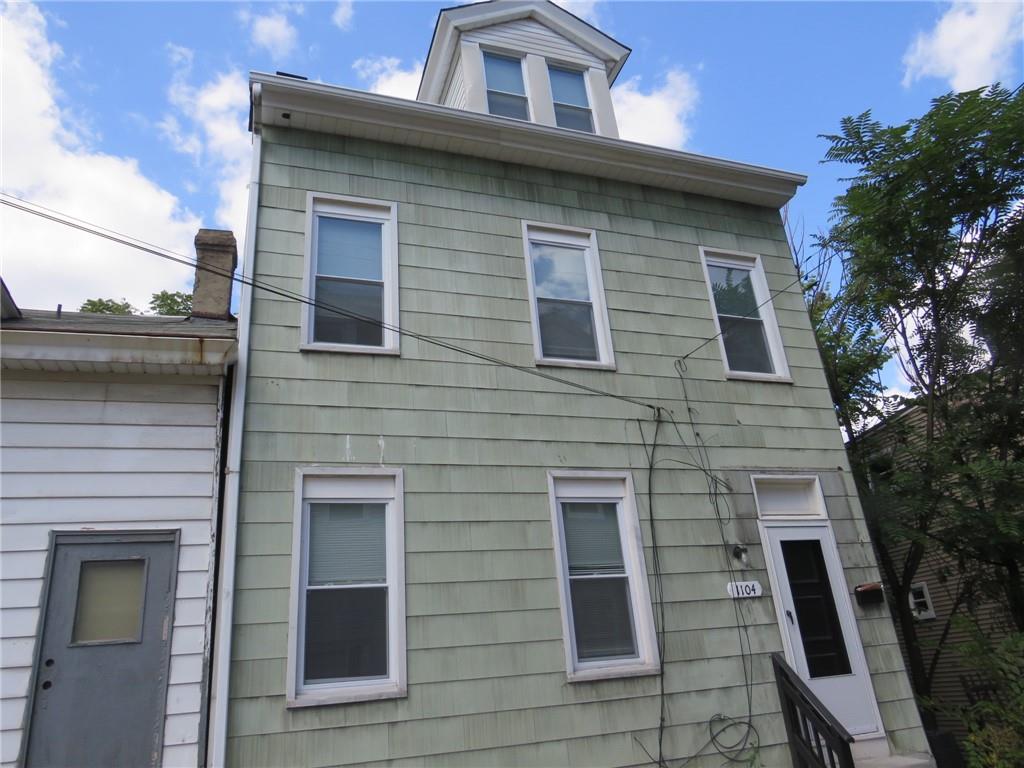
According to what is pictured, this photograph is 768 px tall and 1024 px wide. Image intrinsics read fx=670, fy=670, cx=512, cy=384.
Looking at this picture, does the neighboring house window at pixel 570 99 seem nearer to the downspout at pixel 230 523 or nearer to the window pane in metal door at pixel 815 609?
the downspout at pixel 230 523

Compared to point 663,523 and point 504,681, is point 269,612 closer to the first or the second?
point 504,681

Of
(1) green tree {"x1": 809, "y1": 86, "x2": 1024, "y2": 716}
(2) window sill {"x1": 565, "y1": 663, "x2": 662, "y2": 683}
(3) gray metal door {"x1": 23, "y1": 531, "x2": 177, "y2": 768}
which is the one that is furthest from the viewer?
(1) green tree {"x1": 809, "y1": 86, "x2": 1024, "y2": 716}

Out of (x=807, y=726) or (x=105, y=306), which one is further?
(x=105, y=306)

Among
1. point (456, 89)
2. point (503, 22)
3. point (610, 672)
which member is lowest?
point (610, 672)

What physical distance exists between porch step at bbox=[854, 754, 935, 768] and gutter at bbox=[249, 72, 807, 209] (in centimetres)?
570

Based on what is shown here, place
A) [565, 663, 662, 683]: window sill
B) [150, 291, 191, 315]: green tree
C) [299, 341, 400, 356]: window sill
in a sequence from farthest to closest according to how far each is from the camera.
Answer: [150, 291, 191, 315]: green tree
[299, 341, 400, 356]: window sill
[565, 663, 662, 683]: window sill

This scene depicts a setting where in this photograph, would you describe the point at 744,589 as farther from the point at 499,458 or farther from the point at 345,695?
the point at 345,695

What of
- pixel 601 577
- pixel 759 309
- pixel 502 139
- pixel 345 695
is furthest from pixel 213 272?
pixel 759 309

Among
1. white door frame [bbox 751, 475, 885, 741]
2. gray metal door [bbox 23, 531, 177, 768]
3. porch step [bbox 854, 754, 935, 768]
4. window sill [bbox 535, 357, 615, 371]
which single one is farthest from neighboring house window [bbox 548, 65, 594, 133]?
porch step [bbox 854, 754, 935, 768]

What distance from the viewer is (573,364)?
20.1ft

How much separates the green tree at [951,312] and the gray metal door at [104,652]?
7.70 m

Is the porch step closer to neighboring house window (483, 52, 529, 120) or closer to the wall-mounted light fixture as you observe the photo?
the wall-mounted light fixture

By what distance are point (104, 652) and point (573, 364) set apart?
163 inches

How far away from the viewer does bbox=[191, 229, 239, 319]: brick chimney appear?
237 inches
